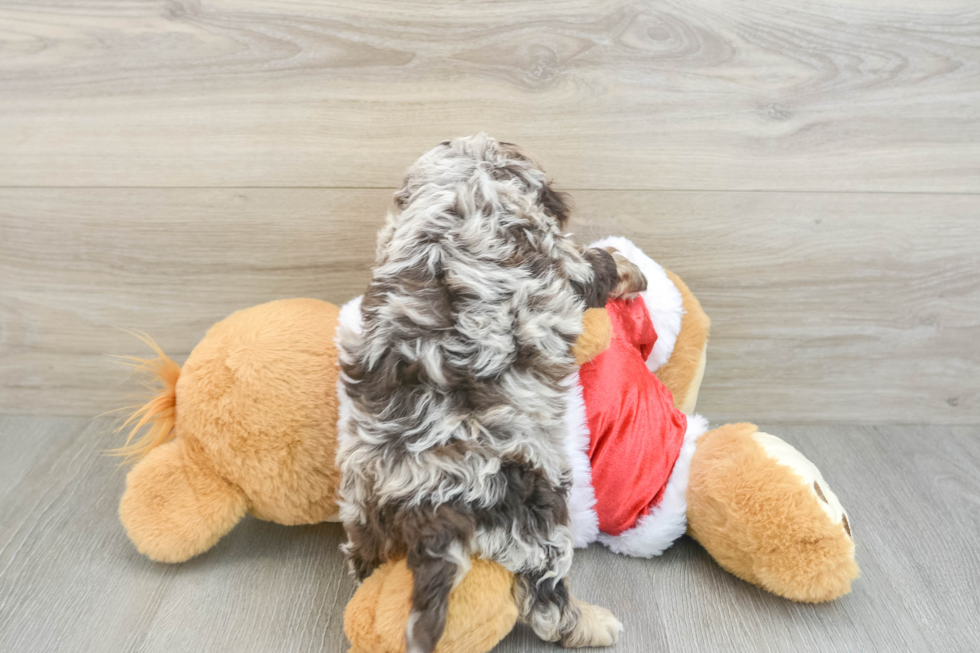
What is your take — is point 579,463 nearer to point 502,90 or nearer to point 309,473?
point 309,473

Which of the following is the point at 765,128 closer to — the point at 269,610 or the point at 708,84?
the point at 708,84

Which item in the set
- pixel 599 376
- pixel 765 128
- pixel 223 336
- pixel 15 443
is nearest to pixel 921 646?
pixel 599 376

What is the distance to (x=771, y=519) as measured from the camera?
737 millimetres

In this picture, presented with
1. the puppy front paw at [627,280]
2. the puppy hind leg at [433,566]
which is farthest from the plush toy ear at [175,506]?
the puppy front paw at [627,280]

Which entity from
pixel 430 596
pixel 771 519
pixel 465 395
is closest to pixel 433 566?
pixel 430 596

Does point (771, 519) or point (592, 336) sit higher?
point (592, 336)

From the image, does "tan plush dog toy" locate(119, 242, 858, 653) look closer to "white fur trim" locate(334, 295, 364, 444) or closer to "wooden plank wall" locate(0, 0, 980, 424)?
"white fur trim" locate(334, 295, 364, 444)

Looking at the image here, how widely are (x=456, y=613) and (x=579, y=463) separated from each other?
0.67 ft

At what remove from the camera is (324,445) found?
0.77 metres

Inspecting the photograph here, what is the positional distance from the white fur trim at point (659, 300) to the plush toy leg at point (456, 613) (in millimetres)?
388

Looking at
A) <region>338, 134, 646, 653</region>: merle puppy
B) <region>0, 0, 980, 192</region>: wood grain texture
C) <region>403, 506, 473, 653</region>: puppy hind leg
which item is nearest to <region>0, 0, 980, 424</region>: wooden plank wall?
<region>0, 0, 980, 192</region>: wood grain texture

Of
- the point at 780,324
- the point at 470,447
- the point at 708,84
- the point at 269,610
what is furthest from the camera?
the point at 780,324

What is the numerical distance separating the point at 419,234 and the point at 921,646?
0.69 meters

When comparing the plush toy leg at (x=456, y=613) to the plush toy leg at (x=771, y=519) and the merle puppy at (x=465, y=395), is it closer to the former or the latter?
the merle puppy at (x=465, y=395)
